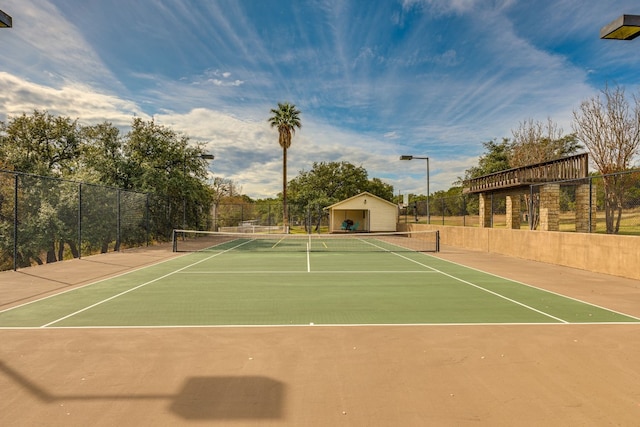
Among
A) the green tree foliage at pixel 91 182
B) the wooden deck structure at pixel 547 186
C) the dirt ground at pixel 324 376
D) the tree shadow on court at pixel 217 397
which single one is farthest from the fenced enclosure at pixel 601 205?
the green tree foliage at pixel 91 182

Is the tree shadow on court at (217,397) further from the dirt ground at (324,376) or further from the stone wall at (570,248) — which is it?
the stone wall at (570,248)

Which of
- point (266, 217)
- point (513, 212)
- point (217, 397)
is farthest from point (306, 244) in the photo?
point (217, 397)

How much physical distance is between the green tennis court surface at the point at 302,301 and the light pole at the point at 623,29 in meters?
5.15

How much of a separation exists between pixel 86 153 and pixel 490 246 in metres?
27.9

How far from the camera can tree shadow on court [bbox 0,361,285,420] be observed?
362cm

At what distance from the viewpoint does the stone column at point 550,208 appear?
1819 centimetres

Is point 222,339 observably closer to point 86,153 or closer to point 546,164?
point 546,164

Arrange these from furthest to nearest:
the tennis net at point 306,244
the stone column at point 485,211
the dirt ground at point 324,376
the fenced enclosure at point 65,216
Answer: the stone column at point 485,211
the fenced enclosure at point 65,216
the tennis net at point 306,244
the dirt ground at point 324,376

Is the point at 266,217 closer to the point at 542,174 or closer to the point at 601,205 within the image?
the point at 542,174

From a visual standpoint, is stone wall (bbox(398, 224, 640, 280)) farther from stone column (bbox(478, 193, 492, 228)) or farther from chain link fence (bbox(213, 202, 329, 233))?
chain link fence (bbox(213, 202, 329, 233))

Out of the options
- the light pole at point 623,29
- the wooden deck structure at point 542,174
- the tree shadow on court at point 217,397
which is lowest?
the tree shadow on court at point 217,397

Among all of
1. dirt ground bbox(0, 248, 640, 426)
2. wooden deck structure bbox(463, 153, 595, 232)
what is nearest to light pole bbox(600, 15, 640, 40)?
dirt ground bbox(0, 248, 640, 426)

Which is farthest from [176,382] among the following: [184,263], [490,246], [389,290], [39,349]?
[490,246]

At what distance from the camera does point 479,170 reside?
49438 mm
